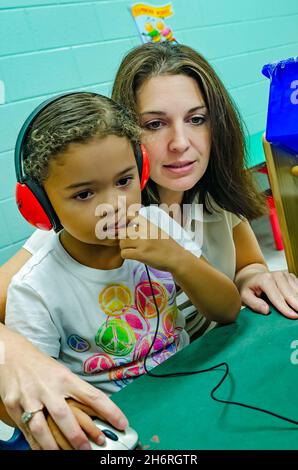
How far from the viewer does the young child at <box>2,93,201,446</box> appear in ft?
2.37

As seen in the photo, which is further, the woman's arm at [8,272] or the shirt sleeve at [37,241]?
the shirt sleeve at [37,241]

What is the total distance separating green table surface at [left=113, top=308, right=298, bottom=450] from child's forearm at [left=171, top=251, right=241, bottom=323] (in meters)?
0.04

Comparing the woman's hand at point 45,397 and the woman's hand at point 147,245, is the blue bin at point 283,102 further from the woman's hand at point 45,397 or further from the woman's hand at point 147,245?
the woman's hand at point 45,397

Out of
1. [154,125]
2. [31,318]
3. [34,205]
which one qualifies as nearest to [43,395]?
[31,318]

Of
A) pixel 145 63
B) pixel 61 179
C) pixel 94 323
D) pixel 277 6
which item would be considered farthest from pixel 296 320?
pixel 277 6

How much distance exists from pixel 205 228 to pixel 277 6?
8.25 feet

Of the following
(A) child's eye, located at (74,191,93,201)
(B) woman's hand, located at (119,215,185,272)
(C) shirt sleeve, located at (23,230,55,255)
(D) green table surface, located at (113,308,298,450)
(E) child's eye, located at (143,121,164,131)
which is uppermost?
(A) child's eye, located at (74,191,93,201)

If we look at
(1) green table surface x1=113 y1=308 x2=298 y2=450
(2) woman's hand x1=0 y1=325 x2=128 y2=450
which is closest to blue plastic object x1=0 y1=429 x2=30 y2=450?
(2) woman's hand x1=0 y1=325 x2=128 y2=450

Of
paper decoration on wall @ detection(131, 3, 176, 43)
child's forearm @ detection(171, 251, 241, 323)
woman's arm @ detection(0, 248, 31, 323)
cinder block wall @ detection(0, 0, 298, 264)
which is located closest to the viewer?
child's forearm @ detection(171, 251, 241, 323)

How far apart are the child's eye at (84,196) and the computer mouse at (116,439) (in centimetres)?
35

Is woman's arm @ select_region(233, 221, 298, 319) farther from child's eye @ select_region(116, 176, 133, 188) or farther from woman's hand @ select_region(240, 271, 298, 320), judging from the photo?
child's eye @ select_region(116, 176, 133, 188)

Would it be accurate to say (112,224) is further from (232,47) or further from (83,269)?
(232,47)

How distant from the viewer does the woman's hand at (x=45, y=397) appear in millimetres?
527

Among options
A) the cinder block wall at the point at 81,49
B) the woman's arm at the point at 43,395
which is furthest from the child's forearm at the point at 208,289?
the cinder block wall at the point at 81,49
